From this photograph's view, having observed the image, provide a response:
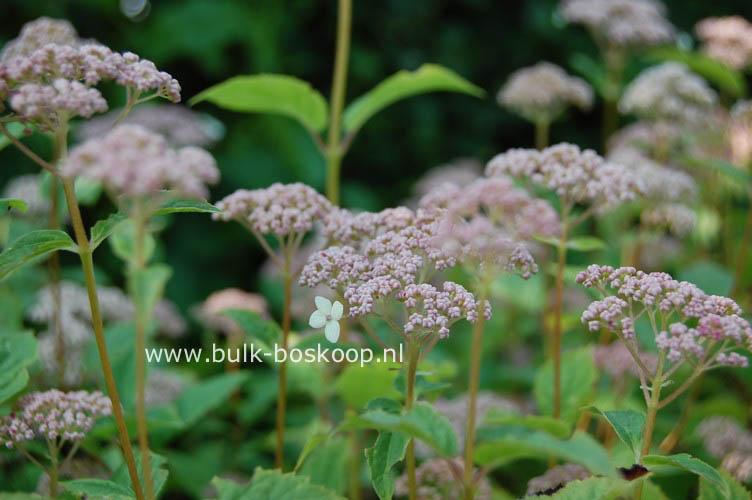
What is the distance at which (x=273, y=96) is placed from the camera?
1.76m

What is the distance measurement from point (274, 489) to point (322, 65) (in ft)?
10.4

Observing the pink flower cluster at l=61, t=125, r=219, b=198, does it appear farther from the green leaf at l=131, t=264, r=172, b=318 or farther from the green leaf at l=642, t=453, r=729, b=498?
the green leaf at l=642, t=453, r=729, b=498

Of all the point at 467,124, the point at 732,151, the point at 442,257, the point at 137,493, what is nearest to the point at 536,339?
the point at 732,151

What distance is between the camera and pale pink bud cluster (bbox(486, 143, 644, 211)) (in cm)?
143

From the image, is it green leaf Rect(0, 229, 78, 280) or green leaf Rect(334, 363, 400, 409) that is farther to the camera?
green leaf Rect(334, 363, 400, 409)

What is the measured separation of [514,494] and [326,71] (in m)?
2.62

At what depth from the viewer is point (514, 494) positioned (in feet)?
6.75

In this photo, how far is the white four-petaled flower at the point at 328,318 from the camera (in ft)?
4.21

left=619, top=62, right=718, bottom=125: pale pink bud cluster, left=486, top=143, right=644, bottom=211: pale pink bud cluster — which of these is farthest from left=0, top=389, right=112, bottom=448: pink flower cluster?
left=619, top=62, right=718, bottom=125: pale pink bud cluster

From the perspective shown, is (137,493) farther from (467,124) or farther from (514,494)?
(467,124)

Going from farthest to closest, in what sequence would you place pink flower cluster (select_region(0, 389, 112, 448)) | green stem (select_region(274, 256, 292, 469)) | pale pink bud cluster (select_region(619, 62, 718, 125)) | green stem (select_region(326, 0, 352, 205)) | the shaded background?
1. the shaded background
2. pale pink bud cluster (select_region(619, 62, 718, 125))
3. green stem (select_region(326, 0, 352, 205))
4. green stem (select_region(274, 256, 292, 469))
5. pink flower cluster (select_region(0, 389, 112, 448))

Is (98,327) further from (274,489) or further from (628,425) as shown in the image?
(628,425)

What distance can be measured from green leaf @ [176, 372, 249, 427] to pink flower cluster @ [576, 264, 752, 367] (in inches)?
37.9

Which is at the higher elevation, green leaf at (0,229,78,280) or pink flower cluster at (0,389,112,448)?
green leaf at (0,229,78,280)
